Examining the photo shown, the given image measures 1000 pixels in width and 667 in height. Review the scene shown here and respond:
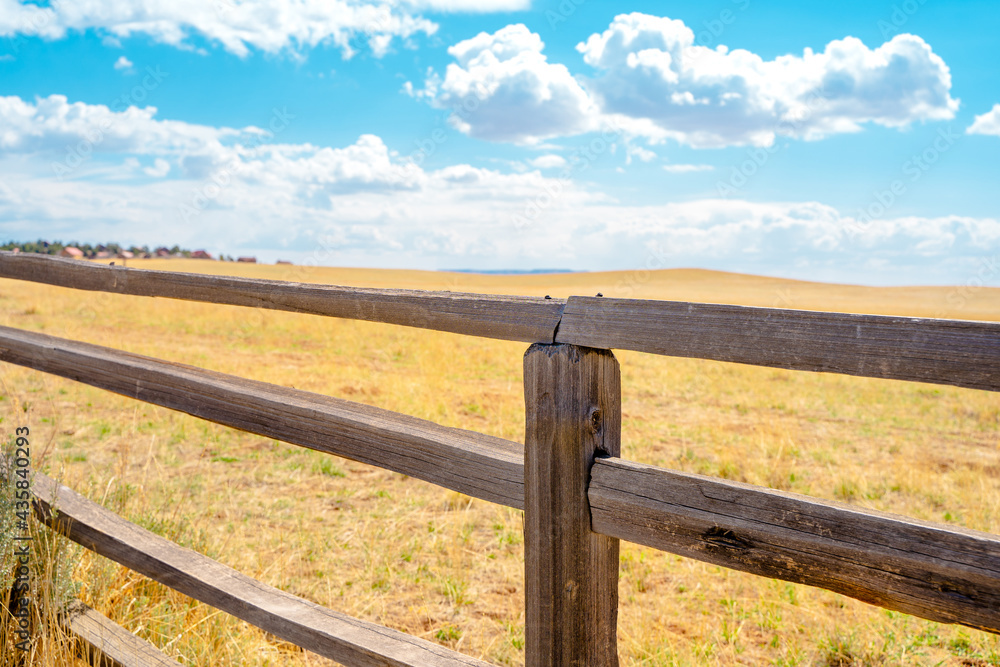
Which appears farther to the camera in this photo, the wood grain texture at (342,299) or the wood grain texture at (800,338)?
the wood grain texture at (342,299)

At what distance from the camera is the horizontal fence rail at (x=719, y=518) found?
3.87ft

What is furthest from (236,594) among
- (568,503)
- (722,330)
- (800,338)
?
(800,338)

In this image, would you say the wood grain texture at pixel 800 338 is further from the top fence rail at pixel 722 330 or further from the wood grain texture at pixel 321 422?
the wood grain texture at pixel 321 422

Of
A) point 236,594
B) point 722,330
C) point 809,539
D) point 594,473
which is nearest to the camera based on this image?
point 809,539

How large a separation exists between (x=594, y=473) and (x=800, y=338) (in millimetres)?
569

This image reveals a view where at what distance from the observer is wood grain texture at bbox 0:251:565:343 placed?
67.0 inches

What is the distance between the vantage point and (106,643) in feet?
8.89

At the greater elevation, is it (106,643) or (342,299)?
(342,299)

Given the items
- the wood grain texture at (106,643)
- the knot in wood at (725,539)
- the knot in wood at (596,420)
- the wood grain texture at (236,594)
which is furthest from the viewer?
the wood grain texture at (106,643)

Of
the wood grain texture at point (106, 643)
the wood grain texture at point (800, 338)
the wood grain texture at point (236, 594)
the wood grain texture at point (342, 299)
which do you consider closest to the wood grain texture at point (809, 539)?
the wood grain texture at point (800, 338)

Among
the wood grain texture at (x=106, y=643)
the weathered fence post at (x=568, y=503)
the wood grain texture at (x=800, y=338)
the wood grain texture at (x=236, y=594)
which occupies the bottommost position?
the wood grain texture at (x=106, y=643)

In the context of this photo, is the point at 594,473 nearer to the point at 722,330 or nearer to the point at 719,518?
the point at 719,518

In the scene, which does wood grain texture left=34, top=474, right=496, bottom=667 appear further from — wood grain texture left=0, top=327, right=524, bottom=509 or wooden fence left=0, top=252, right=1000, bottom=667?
wood grain texture left=0, top=327, right=524, bottom=509

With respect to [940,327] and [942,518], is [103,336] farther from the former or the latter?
[940,327]
